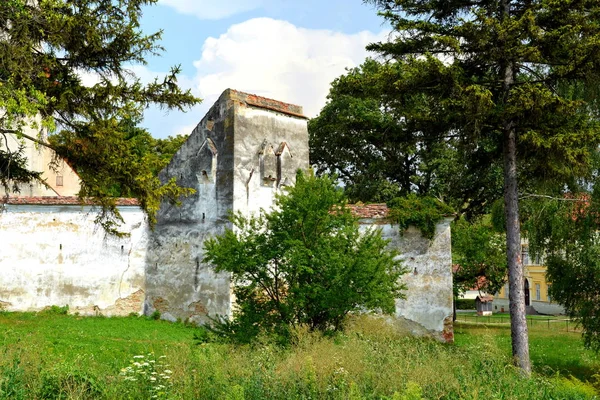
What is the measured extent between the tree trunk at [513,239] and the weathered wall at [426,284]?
499 centimetres

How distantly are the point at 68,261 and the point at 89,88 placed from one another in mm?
9875

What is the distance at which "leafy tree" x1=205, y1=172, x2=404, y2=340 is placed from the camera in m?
11.7

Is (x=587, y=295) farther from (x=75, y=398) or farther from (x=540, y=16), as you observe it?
(x=75, y=398)

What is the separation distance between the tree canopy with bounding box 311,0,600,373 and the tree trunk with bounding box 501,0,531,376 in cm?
2

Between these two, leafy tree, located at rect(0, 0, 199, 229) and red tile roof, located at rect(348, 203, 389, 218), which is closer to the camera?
leafy tree, located at rect(0, 0, 199, 229)

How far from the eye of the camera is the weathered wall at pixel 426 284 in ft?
58.8

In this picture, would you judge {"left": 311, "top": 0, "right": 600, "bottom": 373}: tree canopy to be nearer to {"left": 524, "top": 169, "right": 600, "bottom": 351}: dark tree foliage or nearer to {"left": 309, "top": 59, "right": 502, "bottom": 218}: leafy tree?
{"left": 524, "top": 169, "right": 600, "bottom": 351}: dark tree foliage

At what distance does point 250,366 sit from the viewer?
8344 mm

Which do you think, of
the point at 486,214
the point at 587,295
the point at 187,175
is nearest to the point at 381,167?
the point at 486,214

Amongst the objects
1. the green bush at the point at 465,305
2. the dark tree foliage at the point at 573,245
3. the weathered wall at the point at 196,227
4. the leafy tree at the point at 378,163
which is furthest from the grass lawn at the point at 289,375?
the green bush at the point at 465,305

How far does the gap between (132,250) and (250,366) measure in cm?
1306

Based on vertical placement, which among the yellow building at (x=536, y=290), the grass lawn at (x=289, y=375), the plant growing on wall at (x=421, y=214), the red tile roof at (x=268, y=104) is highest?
the red tile roof at (x=268, y=104)

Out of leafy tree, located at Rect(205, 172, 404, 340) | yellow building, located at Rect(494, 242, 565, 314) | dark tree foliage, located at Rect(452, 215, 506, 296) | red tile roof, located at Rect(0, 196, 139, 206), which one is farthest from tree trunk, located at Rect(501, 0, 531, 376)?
yellow building, located at Rect(494, 242, 565, 314)

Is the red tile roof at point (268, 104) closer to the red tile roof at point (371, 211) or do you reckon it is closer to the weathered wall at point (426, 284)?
the red tile roof at point (371, 211)
